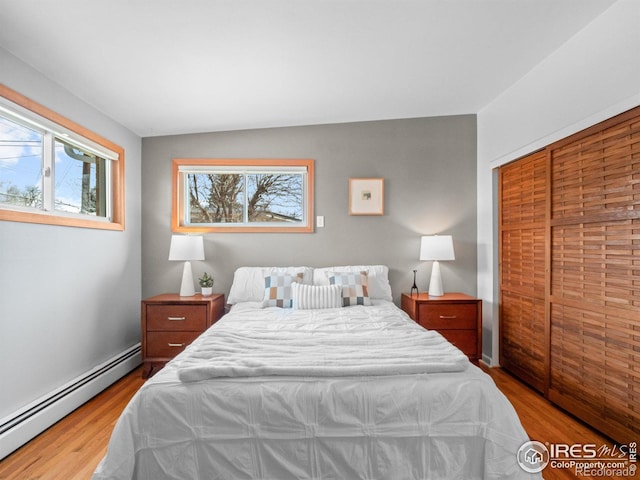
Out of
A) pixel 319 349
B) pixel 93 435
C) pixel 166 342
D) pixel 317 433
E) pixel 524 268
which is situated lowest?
pixel 93 435

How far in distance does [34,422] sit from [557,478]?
300cm

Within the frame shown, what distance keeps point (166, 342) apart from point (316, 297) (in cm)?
142

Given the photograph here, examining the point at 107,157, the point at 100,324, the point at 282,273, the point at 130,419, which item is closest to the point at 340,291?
the point at 282,273

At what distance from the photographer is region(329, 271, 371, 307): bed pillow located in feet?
9.71

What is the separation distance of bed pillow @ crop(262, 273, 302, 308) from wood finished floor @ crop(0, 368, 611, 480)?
1.34 metres

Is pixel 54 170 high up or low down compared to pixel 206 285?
up

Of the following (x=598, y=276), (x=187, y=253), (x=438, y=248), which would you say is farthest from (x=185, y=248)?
(x=598, y=276)

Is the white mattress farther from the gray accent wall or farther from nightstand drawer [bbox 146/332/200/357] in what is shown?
the gray accent wall

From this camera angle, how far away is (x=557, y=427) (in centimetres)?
221

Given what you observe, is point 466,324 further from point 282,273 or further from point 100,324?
point 100,324

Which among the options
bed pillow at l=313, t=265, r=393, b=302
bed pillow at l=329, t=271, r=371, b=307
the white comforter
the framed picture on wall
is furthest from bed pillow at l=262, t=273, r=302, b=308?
the framed picture on wall

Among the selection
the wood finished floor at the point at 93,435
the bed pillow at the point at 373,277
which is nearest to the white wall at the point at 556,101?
the wood finished floor at the point at 93,435

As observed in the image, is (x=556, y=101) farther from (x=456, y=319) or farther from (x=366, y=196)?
(x=456, y=319)

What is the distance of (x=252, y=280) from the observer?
328cm
